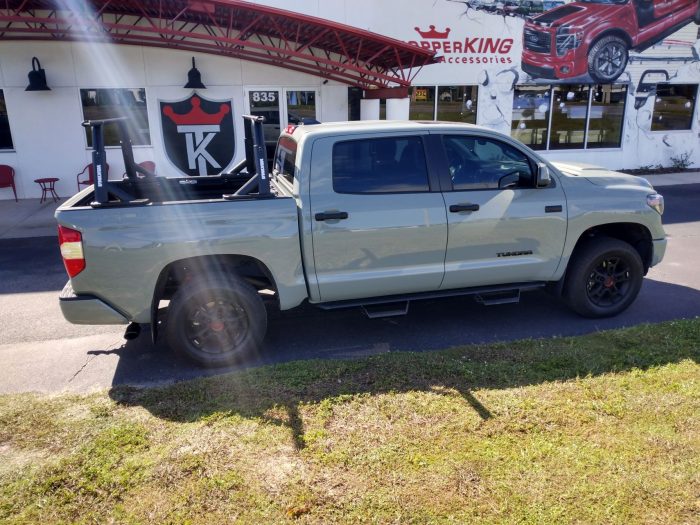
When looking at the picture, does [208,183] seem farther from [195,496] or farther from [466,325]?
[195,496]

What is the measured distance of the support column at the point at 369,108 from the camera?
43.4ft

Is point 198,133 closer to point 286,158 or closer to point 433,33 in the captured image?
point 433,33

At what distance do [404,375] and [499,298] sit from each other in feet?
5.28

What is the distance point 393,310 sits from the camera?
16.9 feet

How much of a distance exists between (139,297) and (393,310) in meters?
2.19

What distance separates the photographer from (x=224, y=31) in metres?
11.9

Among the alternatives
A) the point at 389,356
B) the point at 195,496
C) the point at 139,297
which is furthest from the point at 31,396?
the point at 389,356

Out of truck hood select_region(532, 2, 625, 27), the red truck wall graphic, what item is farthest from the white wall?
truck hood select_region(532, 2, 625, 27)

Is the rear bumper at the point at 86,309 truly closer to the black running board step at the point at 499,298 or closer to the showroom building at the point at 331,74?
the black running board step at the point at 499,298

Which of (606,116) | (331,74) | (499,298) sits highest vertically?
(331,74)

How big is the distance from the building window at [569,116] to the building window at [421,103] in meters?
2.29

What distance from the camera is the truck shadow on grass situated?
3965 mm

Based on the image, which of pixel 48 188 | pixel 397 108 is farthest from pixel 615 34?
pixel 48 188

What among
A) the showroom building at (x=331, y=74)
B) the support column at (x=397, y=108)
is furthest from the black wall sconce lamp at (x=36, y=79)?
the support column at (x=397, y=108)
